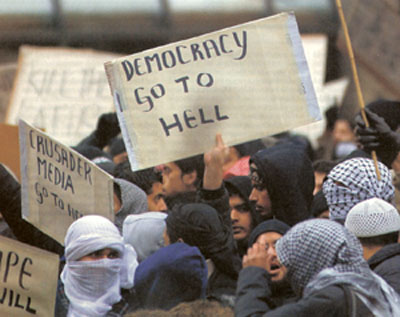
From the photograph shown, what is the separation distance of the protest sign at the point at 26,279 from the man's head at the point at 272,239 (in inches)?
33.1

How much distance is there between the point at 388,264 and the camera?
4.38 m

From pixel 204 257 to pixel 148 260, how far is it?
0.29 metres

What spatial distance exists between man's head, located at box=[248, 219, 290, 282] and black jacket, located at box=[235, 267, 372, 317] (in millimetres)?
192

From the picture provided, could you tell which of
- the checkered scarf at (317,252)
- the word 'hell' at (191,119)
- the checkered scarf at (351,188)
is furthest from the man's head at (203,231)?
the checkered scarf at (317,252)

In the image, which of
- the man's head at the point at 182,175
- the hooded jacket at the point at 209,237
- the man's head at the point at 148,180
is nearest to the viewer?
the hooded jacket at the point at 209,237

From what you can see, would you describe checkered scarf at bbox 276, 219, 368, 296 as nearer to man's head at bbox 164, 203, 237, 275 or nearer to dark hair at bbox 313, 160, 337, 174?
man's head at bbox 164, 203, 237, 275

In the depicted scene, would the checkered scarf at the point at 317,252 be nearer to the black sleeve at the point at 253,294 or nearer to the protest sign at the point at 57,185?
the black sleeve at the point at 253,294

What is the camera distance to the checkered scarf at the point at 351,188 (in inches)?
189

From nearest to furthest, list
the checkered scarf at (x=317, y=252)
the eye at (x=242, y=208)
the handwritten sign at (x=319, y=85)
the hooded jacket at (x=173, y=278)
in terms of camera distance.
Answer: the checkered scarf at (x=317, y=252)
the hooded jacket at (x=173, y=278)
the eye at (x=242, y=208)
the handwritten sign at (x=319, y=85)

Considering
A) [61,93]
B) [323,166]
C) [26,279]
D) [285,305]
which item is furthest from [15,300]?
[61,93]

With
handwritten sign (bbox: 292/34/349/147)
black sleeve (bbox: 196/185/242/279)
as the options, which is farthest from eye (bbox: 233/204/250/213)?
handwritten sign (bbox: 292/34/349/147)

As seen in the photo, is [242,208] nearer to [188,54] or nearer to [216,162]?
[216,162]

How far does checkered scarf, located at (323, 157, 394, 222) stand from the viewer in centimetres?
479

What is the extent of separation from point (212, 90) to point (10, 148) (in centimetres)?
230
